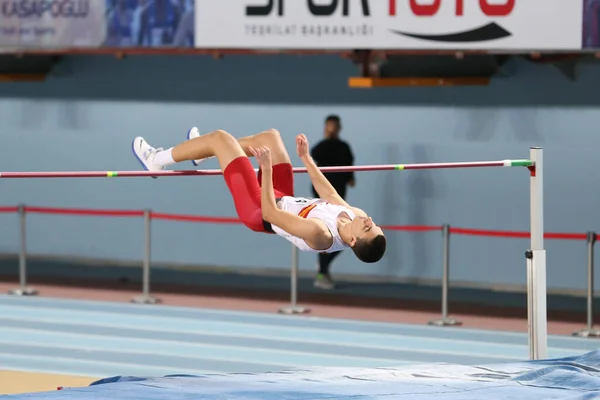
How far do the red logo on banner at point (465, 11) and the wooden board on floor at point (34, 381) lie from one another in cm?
478

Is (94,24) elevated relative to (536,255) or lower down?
elevated

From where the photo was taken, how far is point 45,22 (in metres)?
13.4

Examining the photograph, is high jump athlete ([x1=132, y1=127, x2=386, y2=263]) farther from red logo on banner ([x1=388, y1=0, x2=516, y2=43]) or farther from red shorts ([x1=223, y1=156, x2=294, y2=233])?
red logo on banner ([x1=388, y1=0, x2=516, y2=43])

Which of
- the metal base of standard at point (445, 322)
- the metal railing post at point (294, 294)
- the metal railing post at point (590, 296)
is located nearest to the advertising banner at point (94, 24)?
the metal railing post at point (294, 294)

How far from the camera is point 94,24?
13.1 m

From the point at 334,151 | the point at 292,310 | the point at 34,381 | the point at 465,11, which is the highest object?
the point at 465,11

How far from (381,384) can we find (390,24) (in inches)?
188

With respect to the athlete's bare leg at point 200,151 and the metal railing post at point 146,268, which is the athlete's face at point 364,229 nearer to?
the athlete's bare leg at point 200,151

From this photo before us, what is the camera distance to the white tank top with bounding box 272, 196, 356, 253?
7766 mm

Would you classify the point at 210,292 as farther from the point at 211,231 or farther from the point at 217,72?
the point at 217,72

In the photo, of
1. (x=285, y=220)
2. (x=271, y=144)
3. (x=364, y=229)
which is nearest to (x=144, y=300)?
(x=271, y=144)

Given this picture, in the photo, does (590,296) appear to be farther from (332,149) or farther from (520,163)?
(520,163)

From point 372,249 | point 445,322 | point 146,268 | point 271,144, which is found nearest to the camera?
point 372,249

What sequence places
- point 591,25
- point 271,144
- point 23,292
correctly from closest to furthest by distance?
point 271,144, point 591,25, point 23,292
